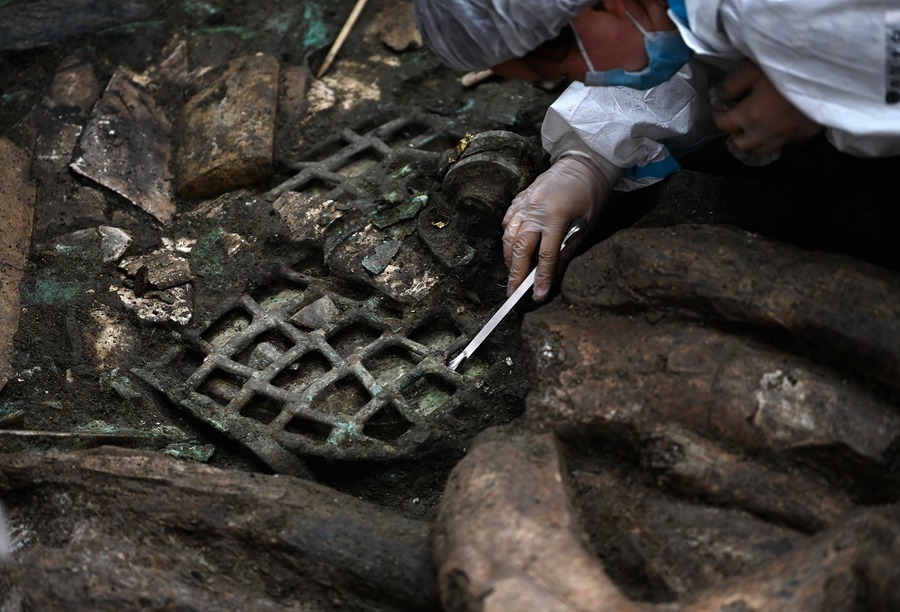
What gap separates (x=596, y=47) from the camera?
197cm

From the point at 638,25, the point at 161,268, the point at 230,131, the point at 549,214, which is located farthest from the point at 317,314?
the point at 638,25

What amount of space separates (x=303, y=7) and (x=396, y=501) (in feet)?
6.94

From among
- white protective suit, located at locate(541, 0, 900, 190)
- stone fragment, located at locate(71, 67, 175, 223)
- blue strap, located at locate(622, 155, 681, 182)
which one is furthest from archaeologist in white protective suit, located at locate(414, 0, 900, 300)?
stone fragment, located at locate(71, 67, 175, 223)

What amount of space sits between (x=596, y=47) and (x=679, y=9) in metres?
0.17

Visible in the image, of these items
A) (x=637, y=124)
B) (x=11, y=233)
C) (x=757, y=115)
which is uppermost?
(x=757, y=115)

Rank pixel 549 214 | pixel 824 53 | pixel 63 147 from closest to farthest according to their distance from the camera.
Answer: pixel 824 53, pixel 549 214, pixel 63 147

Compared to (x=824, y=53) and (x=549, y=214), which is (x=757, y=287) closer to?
(x=824, y=53)

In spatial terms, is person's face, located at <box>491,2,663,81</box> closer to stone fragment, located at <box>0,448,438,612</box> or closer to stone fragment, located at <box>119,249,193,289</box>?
stone fragment, located at <box>0,448,438,612</box>

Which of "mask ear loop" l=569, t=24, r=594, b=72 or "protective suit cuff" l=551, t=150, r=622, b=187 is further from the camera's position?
"protective suit cuff" l=551, t=150, r=622, b=187

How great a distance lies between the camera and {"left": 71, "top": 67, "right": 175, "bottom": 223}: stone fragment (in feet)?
9.68

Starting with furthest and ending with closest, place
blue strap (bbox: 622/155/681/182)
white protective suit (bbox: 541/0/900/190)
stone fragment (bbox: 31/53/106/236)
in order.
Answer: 1. stone fragment (bbox: 31/53/106/236)
2. blue strap (bbox: 622/155/681/182)
3. white protective suit (bbox: 541/0/900/190)

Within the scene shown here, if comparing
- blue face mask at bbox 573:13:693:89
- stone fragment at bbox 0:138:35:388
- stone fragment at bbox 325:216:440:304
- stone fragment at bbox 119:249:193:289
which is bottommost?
stone fragment at bbox 325:216:440:304

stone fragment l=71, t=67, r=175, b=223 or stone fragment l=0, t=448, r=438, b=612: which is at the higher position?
stone fragment l=71, t=67, r=175, b=223

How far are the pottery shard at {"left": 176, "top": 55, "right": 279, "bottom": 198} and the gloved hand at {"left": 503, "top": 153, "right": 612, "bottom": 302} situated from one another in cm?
90
